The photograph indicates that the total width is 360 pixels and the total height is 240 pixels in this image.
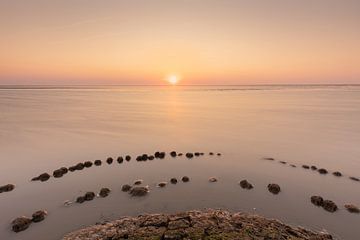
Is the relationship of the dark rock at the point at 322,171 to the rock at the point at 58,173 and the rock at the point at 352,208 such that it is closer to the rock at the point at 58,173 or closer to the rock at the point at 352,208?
the rock at the point at 352,208

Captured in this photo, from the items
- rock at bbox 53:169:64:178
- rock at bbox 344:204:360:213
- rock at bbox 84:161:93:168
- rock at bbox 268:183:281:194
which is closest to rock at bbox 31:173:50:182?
rock at bbox 53:169:64:178

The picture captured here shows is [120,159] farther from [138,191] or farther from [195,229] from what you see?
[195,229]

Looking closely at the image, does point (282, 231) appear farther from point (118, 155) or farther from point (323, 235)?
point (118, 155)

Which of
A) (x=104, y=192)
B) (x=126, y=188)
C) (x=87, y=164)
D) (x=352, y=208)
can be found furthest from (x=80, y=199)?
(x=352, y=208)

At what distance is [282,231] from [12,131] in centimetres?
2666

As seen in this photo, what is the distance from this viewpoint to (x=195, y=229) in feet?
26.6

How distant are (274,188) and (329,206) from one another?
2356 mm

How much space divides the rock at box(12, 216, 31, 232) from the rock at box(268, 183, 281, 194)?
10.2 m

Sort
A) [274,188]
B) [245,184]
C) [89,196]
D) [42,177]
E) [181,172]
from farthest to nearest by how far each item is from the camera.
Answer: [181,172], [42,177], [245,184], [274,188], [89,196]

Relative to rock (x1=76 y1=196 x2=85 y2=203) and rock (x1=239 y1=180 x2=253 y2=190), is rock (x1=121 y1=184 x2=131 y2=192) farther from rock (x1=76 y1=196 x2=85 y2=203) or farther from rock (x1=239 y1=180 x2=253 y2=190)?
rock (x1=239 y1=180 x2=253 y2=190)

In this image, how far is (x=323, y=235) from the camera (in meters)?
8.30

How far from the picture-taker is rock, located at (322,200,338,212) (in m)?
10.4

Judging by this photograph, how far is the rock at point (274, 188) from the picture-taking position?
12.1 meters

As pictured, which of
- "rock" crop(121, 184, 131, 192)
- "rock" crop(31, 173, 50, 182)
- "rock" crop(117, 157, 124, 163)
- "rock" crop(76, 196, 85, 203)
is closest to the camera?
"rock" crop(76, 196, 85, 203)
